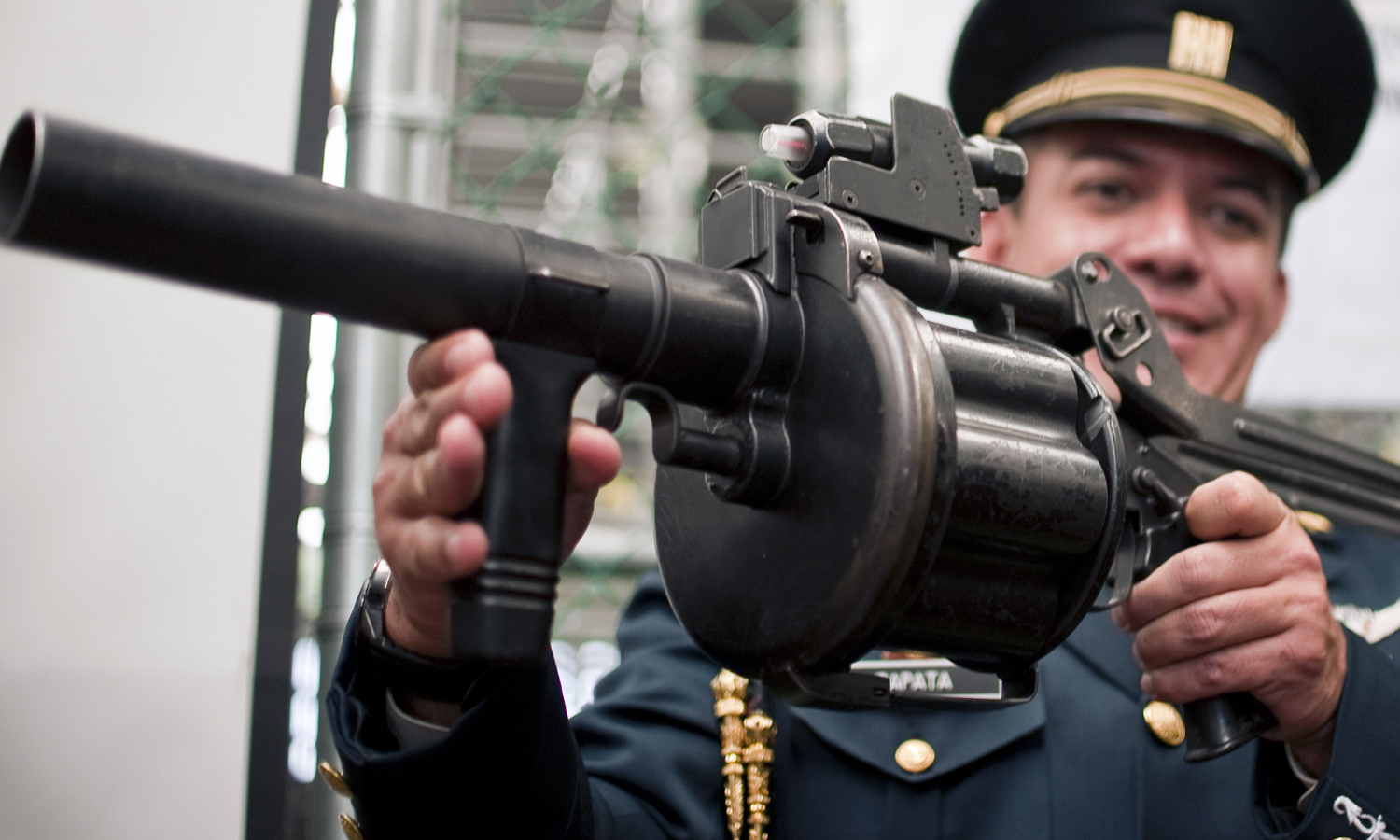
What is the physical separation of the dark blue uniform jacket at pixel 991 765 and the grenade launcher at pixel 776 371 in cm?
25

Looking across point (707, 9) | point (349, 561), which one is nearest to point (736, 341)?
point (349, 561)

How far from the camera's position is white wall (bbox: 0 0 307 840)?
85 cm

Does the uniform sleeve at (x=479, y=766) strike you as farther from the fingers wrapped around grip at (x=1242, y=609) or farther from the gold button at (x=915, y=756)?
the fingers wrapped around grip at (x=1242, y=609)

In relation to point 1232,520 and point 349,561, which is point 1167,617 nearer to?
point 1232,520

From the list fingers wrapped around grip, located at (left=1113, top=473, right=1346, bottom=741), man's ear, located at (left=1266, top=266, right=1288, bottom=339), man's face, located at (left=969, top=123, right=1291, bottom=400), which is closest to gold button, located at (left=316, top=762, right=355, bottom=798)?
fingers wrapped around grip, located at (left=1113, top=473, right=1346, bottom=741)

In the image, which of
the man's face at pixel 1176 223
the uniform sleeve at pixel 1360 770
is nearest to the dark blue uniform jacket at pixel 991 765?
the uniform sleeve at pixel 1360 770

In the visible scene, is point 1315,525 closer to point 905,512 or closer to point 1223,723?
point 1223,723

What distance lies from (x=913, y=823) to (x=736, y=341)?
52 centimetres

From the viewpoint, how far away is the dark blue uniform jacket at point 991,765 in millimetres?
815

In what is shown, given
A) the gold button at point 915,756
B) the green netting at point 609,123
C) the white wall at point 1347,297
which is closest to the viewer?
the gold button at point 915,756

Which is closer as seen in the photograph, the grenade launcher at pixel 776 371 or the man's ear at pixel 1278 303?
the grenade launcher at pixel 776 371

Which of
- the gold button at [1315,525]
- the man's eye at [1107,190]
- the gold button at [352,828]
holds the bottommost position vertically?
the gold button at [352,828]

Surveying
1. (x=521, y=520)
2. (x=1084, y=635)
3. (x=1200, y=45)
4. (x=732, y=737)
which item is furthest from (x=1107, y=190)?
(x=521, y=520)

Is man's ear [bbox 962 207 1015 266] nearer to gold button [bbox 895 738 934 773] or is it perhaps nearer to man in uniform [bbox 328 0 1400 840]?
man in uniform [bbox 328 0 1400 840]
